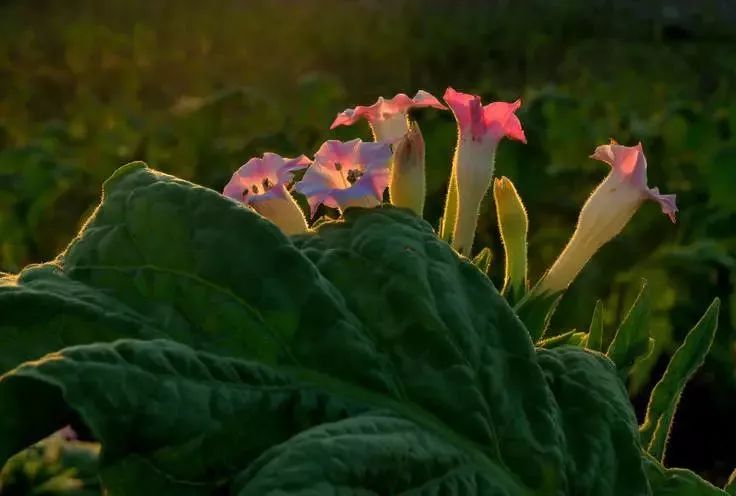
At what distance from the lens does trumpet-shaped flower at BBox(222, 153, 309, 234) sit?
1155 millimetres

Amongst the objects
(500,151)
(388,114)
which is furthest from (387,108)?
(500,151)

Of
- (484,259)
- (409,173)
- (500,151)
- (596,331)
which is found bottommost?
(500,151)

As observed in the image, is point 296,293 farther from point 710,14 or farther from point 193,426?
point 710,14

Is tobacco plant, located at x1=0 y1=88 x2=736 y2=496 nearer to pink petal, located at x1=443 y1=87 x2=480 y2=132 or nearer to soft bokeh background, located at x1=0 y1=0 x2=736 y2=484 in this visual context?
pink petal, located at x1=443 y1=87 x2=480 y2=132

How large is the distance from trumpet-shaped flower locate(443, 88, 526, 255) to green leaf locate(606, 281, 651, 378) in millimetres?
215

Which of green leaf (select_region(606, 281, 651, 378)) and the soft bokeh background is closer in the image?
green leaf (select_region(606, 281, 651, 378))

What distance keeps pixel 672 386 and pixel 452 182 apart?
37 cm

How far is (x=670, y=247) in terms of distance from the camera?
12.4 ft

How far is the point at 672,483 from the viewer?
3.42 feet

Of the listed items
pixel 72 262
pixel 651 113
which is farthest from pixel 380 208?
pixel 651 113

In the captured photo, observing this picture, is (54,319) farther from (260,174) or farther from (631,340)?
(631,340)

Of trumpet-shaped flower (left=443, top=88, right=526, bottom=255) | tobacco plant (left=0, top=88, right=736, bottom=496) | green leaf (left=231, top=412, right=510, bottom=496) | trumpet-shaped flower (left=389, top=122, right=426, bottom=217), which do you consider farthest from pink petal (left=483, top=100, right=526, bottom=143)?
green leaf (left=231, top=412, right=510, bottom=496)

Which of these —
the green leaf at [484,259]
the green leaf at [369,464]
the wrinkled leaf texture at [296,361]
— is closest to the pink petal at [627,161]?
the green leaf at [484,259]

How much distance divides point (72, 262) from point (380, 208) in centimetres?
26
